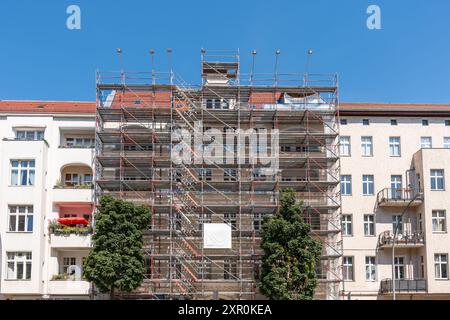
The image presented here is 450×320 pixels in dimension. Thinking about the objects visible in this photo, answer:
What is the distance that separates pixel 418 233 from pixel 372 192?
364 centimetres

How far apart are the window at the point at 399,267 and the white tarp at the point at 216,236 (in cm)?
1053

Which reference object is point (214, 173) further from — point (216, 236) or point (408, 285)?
point (408, 285)

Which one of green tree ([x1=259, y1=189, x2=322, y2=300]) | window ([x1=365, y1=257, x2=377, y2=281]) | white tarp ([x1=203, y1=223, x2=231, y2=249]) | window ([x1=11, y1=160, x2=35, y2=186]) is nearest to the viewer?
green tree ([x1=259, y1=189, x2=322, y2=300])

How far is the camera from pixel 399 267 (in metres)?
39.7

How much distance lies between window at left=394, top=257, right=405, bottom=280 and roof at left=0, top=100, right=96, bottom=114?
2037 cm

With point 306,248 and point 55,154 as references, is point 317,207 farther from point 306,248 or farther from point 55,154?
point 55,154

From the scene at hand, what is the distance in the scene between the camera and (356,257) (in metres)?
39.6

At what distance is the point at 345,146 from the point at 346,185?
2.50 m

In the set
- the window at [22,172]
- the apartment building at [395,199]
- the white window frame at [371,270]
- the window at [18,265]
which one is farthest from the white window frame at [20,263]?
the white window frame at [371,270]

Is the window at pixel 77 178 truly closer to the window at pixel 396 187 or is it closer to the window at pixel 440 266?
the window at pixel 396 187

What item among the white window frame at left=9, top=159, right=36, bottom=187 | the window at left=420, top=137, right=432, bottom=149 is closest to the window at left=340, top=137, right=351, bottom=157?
the window at left=420, top=137, right=432, bottom=149

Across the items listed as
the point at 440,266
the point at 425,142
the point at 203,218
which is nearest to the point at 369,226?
the point at 440,266

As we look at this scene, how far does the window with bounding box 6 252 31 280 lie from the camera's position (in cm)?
3619

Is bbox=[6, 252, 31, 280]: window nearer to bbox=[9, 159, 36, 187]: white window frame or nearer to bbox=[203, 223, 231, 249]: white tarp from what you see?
bbox=[9, 159, 36, 187]: white window frame
